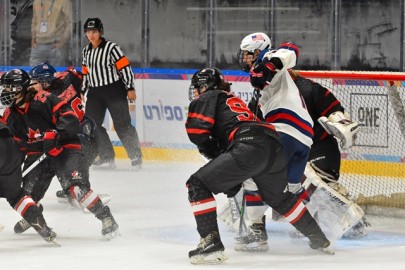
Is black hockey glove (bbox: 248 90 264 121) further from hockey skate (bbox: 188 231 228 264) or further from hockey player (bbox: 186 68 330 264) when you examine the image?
hockey skate (bbox: 188 231 228 264)

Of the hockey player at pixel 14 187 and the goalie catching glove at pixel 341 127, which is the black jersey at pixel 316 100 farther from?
Result: the hockey player at pixel 14 187

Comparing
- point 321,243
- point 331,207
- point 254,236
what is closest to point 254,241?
point 254,236

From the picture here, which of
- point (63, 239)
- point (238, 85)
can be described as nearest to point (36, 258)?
point (63, 239)

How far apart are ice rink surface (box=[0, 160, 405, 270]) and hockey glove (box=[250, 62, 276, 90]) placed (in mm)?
848

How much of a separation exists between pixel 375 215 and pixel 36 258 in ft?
7.87

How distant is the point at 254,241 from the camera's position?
6391 mm

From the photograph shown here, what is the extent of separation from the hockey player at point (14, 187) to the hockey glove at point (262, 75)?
128 cm

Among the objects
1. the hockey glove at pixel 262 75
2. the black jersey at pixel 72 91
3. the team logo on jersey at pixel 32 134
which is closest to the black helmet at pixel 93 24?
the black jersey at pixel 72 91

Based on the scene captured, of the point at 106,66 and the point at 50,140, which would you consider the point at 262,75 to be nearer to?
the point at 50,140

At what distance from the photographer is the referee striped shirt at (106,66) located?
10086 millimetres

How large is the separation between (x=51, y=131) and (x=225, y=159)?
3.95ft

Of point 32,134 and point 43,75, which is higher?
point 43,75

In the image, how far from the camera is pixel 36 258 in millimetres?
6164

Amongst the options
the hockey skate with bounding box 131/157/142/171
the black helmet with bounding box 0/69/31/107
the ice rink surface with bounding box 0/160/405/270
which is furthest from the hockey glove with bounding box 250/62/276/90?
the hockey skate with bounding box 131/157/142/171
